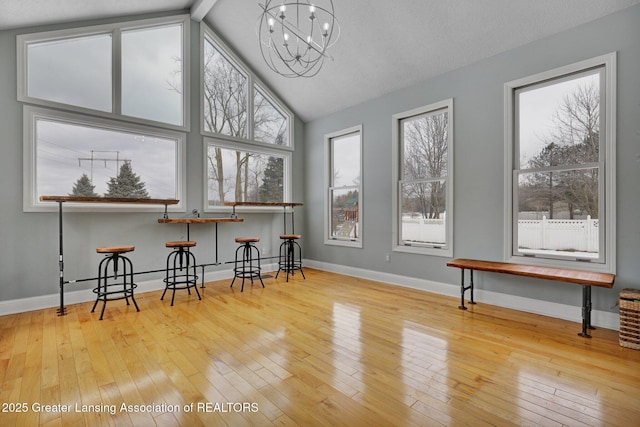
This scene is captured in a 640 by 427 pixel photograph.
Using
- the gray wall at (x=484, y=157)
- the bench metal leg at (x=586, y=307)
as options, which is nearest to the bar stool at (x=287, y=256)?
the gray wall at (x=484, y=157)

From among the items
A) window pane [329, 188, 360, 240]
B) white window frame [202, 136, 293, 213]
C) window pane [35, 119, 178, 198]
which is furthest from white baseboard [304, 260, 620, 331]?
window pane [35, 119, 178, 198]

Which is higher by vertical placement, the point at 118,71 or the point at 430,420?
the point at 118,71

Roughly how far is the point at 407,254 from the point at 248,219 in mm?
2781

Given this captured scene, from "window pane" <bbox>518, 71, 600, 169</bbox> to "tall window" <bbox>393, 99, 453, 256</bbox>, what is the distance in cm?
84

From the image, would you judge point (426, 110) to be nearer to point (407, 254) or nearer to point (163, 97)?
point (407, 254)

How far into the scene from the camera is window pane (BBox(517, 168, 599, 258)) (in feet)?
9.89

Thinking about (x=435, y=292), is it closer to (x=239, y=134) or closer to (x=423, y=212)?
(x=423, y=212)

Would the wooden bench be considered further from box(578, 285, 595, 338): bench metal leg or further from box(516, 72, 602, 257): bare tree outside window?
box(516, 72, 602, 257): bare tree outside window

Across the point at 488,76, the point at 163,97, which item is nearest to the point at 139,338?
the point at 163,97

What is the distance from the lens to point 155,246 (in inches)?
169

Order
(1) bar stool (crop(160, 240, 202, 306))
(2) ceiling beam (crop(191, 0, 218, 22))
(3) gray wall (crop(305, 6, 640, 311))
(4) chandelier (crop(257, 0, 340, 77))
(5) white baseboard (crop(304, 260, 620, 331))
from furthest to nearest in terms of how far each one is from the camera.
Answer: (2) ceiling beam (crop(191, 0, 218, 22)) → (4) chandelier (crop(257, 0, 340, 77)) → (1) bar stool (crop(160, 240, 202, 306)) → (5) white baseboard (crop(304, 260, 620, 331)) → (3) gray wall (crop(305, 6, 640, 311))

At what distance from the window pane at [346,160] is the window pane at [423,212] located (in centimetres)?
105

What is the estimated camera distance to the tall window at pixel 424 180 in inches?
160

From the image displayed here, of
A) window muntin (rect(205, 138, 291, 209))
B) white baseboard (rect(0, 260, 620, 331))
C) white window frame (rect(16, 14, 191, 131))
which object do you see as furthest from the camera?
window muntin (rect(205, 138, 291, 209))
